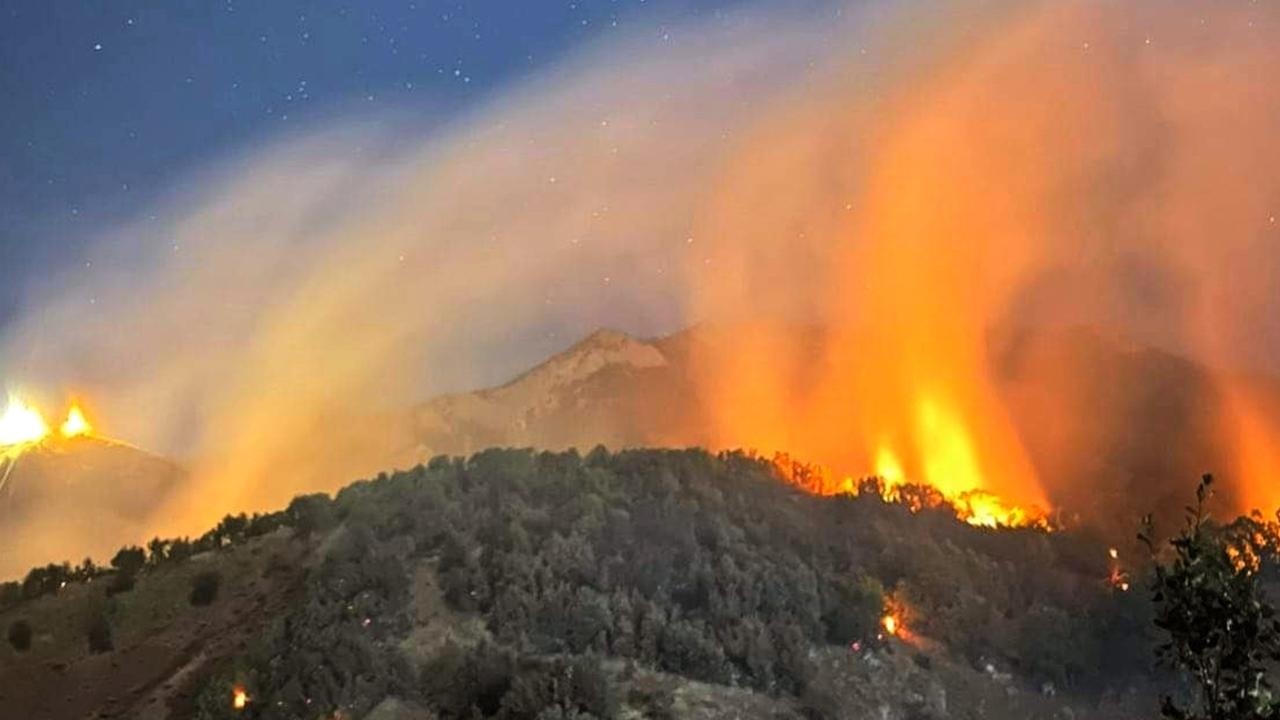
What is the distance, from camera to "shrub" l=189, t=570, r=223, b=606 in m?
22.3

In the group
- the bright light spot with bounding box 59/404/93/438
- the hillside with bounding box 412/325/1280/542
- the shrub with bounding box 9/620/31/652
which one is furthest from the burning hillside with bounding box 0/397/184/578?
the shrub with bounding box 9/620/31/652

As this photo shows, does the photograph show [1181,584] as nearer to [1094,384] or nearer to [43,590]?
[43,590]

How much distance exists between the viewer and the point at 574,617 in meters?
19.1

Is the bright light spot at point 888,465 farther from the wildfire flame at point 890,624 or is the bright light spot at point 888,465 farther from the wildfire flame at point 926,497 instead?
the wildfire flame at point 890,624

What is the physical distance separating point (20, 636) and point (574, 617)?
12.5 metres

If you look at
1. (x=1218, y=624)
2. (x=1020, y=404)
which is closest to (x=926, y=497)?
(x=1218, y=624)

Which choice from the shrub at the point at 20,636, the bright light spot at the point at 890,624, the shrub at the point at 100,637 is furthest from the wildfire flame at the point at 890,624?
the shrub at the point at 20,636

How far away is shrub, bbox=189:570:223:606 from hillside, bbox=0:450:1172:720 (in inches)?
8.7

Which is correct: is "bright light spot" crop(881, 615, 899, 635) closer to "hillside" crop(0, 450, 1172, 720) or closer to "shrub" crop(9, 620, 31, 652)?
"hillside" crop(0, 450, 1172, 720)

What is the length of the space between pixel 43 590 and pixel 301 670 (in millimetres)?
10455

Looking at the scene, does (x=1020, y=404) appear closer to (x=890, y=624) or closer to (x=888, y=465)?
(x=888, y=465)

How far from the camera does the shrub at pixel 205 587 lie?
73.3 feet

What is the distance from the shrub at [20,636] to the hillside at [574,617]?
187 millimetres

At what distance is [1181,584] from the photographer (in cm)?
849
